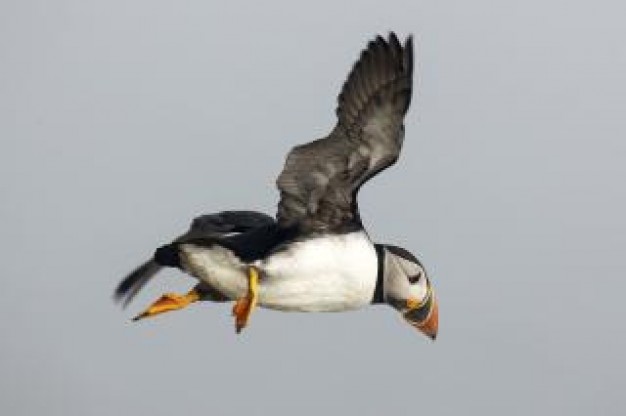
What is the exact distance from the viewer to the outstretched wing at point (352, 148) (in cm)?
1365

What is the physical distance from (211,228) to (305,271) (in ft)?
3.82

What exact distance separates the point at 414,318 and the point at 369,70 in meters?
3.03

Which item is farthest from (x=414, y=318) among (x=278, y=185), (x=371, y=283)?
(x=278, y=185)

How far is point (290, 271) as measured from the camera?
14359 millimetres

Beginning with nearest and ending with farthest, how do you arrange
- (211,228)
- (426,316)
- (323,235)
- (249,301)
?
(249,301) → (323,235) → (211,228) → (426,316)

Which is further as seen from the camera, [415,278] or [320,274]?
[415,278]

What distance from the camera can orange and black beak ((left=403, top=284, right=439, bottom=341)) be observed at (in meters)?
15.7

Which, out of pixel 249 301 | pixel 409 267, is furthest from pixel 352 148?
pixel 409 267

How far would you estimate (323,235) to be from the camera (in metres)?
14.6

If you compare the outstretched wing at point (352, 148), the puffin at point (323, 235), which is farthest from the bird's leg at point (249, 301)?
the outstretched wing at point (352, 148)

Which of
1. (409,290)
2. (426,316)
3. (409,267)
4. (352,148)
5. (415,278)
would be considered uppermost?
(352,148)

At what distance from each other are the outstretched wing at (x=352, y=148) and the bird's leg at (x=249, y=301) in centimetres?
55

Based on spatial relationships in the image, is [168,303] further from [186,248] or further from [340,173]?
[340,173]

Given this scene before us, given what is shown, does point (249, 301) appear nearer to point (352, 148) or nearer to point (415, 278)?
point (352, 148)
